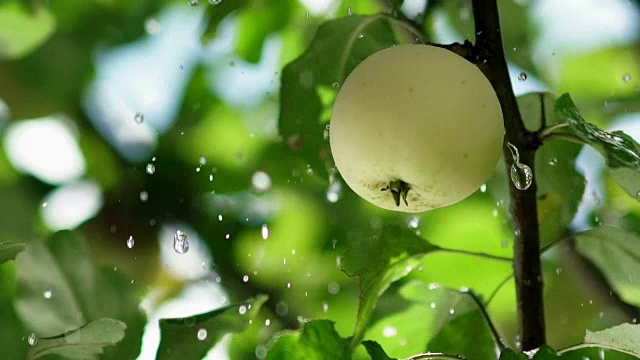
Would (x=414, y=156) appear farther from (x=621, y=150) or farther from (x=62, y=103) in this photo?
(x=62, y=103)

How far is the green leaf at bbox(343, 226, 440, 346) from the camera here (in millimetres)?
448

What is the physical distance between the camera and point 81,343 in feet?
1.58

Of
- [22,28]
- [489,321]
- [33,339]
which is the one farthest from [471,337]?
[22,28]

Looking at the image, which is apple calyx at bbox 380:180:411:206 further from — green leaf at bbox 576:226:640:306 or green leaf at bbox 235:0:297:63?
green leaf at bbox 235:0:297:63

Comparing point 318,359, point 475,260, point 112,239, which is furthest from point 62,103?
point 318,359

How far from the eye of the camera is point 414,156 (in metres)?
0.35

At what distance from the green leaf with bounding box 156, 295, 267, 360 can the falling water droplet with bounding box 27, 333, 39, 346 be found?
120 mm

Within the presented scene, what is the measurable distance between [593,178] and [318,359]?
0.51 meters

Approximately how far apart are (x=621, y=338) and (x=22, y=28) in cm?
68

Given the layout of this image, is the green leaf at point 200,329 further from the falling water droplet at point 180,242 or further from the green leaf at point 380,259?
the falling water droplet at point 180,242

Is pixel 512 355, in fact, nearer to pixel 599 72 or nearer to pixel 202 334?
pixel 202 334

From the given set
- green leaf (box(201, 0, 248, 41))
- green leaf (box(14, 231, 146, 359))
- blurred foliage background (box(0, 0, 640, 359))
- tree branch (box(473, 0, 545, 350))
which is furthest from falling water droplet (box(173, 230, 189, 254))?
tree branch (box(473, 0, 545, 350))

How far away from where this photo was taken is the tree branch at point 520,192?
392 mm

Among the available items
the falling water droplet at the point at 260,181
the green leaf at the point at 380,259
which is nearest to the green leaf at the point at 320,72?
the green leaf at the point at 380,259
